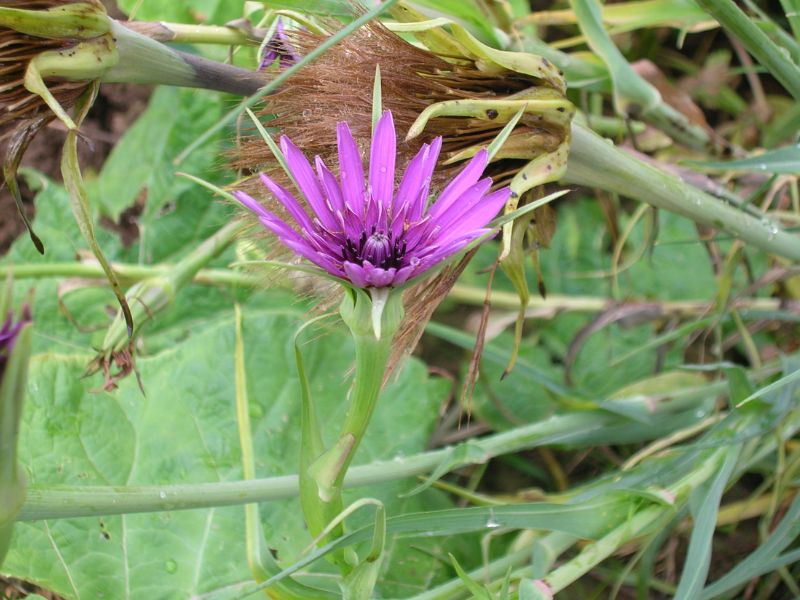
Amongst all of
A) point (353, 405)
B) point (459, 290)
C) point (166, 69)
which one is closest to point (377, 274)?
point (353, 405)

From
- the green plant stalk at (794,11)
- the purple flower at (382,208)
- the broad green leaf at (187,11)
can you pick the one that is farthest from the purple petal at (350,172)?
the broad green leaf at (187,11)

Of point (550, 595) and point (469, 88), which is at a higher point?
point (469, 88)

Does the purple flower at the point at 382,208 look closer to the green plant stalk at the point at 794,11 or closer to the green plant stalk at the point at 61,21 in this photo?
the green plant stalk at the point at 61,21

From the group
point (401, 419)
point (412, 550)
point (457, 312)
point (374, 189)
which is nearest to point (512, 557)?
point (412, 550)

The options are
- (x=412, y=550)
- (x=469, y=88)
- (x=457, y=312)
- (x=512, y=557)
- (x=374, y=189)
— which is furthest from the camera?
(x=457, y=312)

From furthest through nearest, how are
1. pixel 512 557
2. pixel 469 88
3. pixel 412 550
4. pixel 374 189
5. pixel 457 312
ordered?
pixel 457 312 < pixel 412 550 < pixel 512 557 < pixel 469 88 < pixel 374 189

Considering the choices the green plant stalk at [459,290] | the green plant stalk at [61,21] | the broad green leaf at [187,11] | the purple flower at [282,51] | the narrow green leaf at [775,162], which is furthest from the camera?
the broad green leaf at [187,11]

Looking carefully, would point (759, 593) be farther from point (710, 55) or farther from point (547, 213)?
point (710, 55)
